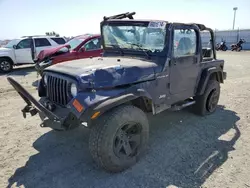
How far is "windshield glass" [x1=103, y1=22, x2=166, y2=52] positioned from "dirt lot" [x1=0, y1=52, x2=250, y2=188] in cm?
170

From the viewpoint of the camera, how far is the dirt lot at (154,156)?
3.08 m

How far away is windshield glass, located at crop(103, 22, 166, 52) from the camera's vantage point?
3.87 meters

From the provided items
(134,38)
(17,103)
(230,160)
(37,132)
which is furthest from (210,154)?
(17,103)

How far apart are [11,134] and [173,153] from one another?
3.09 m

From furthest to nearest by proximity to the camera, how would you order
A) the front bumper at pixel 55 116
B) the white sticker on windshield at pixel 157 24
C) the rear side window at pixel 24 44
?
the rear side window at pixel 24 44 → the white sticker on windshield at pixel 157 24 → the front bumper at pixel 55 116

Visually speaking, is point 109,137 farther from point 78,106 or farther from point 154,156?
point 154,156

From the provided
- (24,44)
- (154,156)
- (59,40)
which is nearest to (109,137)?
(154,156)

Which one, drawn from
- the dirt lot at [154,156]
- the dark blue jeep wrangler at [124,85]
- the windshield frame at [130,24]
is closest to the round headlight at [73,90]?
the dark blue jeep wrangler at [124,85]

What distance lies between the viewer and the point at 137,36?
408 centimetres

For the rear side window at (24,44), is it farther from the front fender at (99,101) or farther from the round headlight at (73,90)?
the front fender at (99,101)

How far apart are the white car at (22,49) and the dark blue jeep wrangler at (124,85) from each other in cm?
923

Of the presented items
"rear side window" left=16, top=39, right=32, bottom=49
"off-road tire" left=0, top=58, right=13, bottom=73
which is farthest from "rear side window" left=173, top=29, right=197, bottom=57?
"off-road tire" left=0, top=58, right=13, bottom=73

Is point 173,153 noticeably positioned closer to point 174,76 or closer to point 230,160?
point 230,160

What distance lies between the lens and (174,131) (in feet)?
15.0
